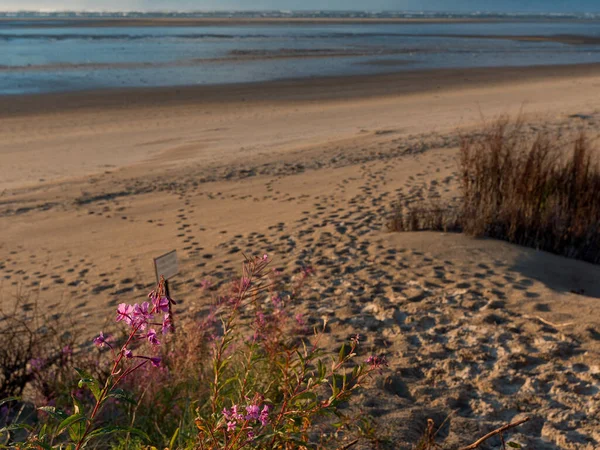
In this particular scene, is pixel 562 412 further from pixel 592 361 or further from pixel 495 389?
pixel 592 361

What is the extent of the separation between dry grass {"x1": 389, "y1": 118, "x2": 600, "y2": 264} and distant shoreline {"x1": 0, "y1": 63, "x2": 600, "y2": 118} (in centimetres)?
1474

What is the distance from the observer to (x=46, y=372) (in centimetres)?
348

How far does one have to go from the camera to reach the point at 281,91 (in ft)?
74.9

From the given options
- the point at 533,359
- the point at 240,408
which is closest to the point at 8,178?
the point at 533,359

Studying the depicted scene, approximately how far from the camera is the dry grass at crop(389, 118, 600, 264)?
18.4 feet

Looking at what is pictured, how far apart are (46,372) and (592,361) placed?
301 cm

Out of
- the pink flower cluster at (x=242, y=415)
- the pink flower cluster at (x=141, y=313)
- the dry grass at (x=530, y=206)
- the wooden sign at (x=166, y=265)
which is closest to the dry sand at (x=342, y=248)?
the dry grass at (x=530, y=206)

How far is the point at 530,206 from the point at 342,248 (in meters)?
1.74

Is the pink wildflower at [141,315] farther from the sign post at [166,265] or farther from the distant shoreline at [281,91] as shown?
the distant shoreline at [281,91]

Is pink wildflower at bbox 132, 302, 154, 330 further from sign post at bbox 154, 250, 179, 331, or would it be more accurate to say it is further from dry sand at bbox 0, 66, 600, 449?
sign post at bbox 154, 250, 179, 331

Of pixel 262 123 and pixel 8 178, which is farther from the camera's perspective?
pixel 262 123

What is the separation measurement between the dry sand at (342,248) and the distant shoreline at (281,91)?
2.93m

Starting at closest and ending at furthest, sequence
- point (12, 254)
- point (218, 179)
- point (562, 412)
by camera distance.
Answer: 1. point (562, 412)
2. point (12, 254)
3. point (218, 179)

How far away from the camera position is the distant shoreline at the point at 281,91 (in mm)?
19864
